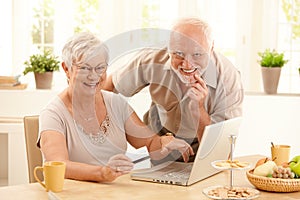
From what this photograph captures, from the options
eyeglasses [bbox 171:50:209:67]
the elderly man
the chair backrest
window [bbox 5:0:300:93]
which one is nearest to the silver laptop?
the elderly man

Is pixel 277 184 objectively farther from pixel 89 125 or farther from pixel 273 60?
pixel 273 60

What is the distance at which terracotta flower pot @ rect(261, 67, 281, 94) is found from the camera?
4.43 metres

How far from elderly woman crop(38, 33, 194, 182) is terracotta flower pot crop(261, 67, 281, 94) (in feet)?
6.99

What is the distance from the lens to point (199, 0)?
5.00m

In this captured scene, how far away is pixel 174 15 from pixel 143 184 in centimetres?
303

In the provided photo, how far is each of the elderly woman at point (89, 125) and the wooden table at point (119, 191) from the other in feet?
0.18

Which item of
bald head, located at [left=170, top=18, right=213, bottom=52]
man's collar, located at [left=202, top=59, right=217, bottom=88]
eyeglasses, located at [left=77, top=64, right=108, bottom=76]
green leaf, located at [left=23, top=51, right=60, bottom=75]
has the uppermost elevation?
bald head, located at [left=170, top=18, right=213, bottom=52]

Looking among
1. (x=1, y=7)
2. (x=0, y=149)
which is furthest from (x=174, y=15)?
(x=0, y=149)

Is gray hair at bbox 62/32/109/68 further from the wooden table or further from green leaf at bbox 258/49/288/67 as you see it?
green leaf at bbox 258/49/288/67

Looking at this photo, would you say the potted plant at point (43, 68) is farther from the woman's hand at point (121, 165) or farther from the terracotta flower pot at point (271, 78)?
the woman's hand at point (121, 165)

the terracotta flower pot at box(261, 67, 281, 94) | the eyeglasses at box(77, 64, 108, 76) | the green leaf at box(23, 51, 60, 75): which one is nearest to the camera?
the eyeglasses at box(77, 64, 108, 76)

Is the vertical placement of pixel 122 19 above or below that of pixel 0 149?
above

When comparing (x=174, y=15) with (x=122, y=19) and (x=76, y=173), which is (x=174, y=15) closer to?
(x=122, y=19)

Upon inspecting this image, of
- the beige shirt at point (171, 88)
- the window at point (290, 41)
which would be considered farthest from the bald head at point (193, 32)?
the window at point (290, 41)
